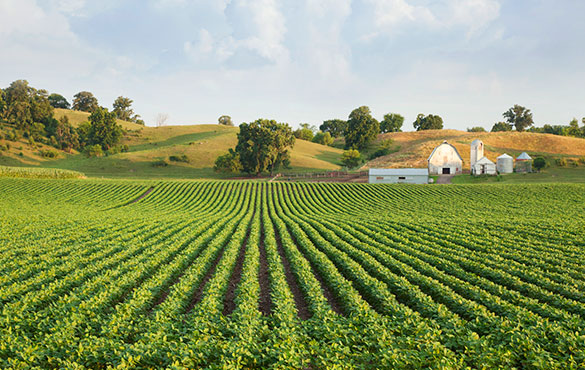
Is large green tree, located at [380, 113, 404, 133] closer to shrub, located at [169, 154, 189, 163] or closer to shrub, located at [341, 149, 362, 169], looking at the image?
shrub, located at [341, 149, 362, 169]

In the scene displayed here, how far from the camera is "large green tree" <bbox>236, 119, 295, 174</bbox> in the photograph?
86.7m

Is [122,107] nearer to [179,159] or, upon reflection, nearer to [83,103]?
[83,103]

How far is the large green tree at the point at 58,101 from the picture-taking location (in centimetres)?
17850

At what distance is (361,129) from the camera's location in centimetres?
13425

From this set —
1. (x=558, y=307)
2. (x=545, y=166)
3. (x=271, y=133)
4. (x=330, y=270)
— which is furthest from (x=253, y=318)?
(x=545, y=166)

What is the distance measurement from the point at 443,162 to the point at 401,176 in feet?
67.0

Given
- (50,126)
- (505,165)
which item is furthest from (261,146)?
(50,126)

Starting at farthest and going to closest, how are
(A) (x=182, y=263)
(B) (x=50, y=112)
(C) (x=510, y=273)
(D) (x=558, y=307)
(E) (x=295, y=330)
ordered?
(B) (x=50, y=112) < (A) (x=182, y=263) < (C) (x=510, y=273) < (D) (x=558, y=307) < (E) (x=295, y=330)

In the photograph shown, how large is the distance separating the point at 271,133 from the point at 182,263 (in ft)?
243

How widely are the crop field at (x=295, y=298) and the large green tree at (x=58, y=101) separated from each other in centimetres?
19545

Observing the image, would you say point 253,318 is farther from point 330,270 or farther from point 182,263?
point 182,263

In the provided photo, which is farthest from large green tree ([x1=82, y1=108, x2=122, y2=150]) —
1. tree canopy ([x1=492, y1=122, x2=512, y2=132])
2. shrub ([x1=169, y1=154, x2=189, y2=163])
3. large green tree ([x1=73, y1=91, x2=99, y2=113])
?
tree canopy ([x1=492, y1=122, x2=512, y2=132])

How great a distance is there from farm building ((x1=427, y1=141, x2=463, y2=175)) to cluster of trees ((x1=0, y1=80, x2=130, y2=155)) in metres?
109

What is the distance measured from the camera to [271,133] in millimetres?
87125
